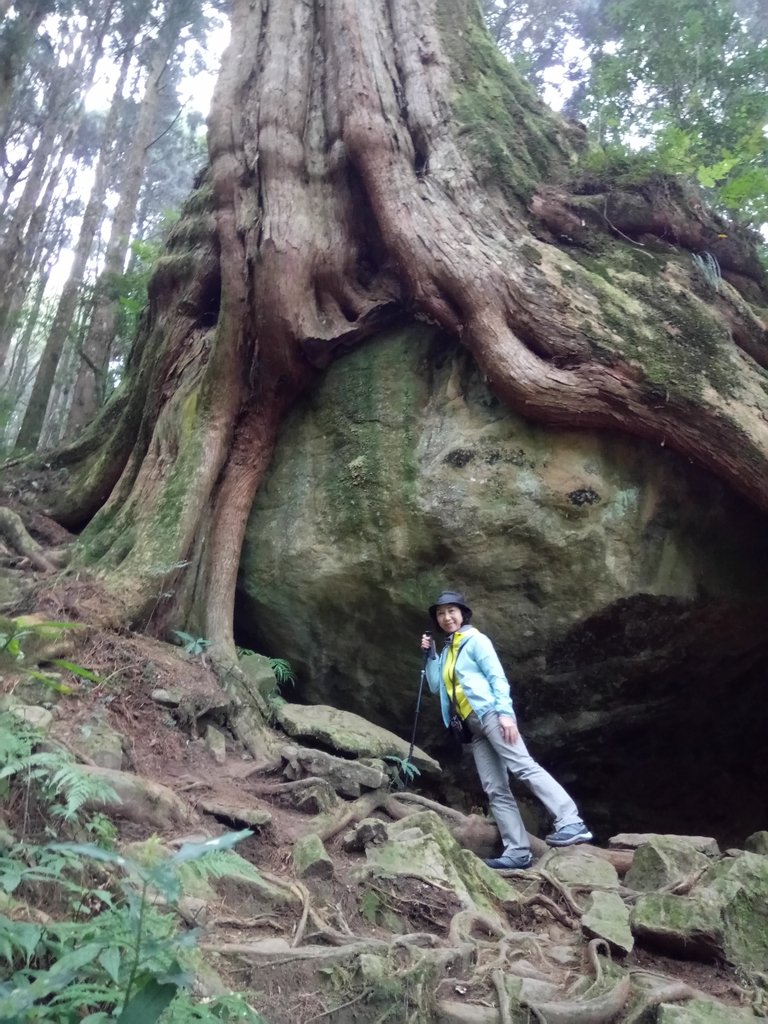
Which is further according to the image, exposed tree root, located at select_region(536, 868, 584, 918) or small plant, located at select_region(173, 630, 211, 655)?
small plant, located at select_region(173, 630, 211, 655)

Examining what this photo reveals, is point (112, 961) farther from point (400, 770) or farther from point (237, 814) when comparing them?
point (400, 770)

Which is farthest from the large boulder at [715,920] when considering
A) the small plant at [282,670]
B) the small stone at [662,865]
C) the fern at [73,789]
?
the small plant at [282,670]

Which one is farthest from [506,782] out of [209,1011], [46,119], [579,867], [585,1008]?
[46,119]

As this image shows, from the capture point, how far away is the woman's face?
5.76 m

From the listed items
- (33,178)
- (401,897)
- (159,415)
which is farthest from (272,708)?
(33,178)

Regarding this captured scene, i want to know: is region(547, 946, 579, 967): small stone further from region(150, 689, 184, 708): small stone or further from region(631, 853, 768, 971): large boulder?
region(150, 689, 184, 708): small stone

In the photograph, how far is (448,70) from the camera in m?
7.77

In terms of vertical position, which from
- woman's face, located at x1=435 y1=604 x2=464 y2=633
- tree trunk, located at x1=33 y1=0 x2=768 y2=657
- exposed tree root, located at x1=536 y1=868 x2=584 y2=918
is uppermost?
tree trunk, located at x1=33 y1=0 x2=768 y2=657

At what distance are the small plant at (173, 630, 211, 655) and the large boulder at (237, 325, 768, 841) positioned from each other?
4.01 ft

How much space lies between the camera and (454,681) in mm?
5672

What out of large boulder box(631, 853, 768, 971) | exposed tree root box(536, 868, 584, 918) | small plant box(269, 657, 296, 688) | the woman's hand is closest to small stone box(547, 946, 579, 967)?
large boulder box(631, 853, 768, 971)

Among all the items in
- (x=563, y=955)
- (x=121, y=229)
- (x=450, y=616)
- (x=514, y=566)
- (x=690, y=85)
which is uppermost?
(x=690, y=85)

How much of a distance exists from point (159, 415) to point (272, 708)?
2.95 meters

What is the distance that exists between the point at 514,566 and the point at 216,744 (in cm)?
280
